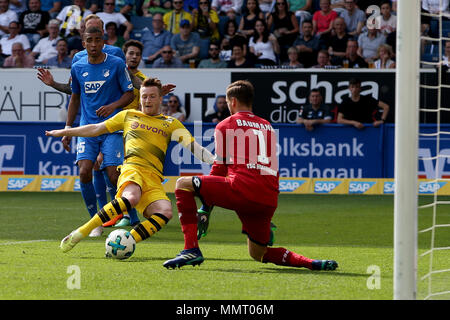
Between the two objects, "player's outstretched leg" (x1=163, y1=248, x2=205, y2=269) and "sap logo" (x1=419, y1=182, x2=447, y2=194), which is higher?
"player's outstretched leg" (x1=163, y1=248, x2=205, y2=269)

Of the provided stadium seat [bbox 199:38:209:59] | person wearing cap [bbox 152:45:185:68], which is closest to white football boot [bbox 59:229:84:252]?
person wearing cap [bbox 152:45:185:68]

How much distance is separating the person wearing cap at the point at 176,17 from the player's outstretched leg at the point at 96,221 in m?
12.9

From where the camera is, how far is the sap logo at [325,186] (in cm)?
1647

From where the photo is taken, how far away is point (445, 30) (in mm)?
19094

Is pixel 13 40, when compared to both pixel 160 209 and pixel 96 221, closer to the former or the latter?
pixel 160 209

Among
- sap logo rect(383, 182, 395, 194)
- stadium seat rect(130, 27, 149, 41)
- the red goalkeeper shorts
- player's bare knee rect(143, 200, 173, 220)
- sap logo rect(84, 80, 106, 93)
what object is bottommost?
sap logo rect(383, 182, 395, 194)

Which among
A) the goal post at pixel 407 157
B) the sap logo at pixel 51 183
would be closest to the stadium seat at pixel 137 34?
the sap logo at pixel 51 183

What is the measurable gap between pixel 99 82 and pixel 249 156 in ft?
12.2

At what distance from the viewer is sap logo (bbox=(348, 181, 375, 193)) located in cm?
1648

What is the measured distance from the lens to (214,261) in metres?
7.58

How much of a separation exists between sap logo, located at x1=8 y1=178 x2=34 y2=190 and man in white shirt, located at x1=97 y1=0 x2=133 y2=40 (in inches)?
188

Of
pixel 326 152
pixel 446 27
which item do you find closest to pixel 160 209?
pixel 326 152

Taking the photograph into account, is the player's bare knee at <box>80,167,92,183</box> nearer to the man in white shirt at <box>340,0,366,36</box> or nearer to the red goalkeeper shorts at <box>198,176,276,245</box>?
the red goalkeeper shorts at <box>198,176,276,245</box>
